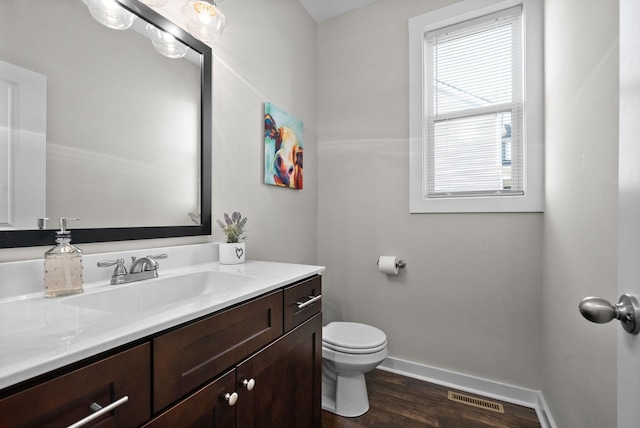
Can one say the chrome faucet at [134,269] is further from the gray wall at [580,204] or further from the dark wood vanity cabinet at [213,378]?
the gray wall at [580,204]

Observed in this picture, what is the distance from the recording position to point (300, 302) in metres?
1.15

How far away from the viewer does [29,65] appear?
0.88 m

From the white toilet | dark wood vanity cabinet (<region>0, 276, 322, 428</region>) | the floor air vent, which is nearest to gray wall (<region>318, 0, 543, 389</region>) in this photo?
the floor air vent

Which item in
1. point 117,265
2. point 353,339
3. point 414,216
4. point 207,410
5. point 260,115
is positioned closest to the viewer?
point 207,410

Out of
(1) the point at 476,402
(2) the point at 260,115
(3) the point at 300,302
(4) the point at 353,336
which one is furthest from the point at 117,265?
(1) the point at 476,402

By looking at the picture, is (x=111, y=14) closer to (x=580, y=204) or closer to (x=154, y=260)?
(x=154, y=260)

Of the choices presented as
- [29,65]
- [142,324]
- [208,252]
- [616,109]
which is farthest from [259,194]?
[616,109]

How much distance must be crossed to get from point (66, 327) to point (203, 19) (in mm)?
1281

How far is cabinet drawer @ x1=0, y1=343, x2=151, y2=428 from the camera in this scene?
1.42 ft

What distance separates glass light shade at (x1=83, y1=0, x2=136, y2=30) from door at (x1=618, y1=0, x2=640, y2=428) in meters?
1.43

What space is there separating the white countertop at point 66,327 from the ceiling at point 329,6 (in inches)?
88.5

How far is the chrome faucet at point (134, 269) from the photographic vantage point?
983 mm

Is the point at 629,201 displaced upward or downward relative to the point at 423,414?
upward

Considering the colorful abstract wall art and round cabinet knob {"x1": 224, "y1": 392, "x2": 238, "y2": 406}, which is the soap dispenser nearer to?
round cabinet knob {"x1": 224, "y1": 392, "x2": 238, "y2": 406}
